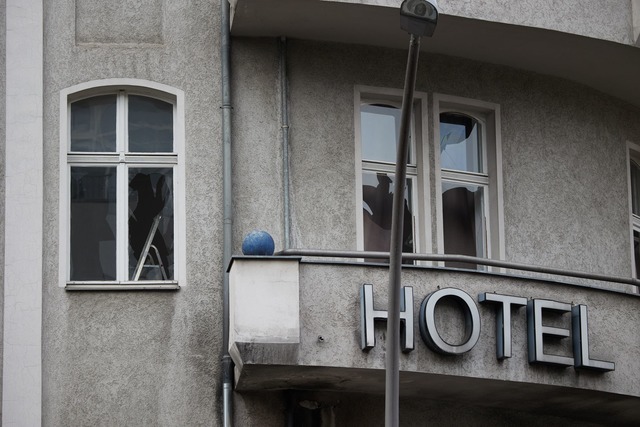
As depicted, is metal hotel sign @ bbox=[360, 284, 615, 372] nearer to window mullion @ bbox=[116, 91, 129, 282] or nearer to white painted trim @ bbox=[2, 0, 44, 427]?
window mullion @ bbox=[116, 91, 129, 282]

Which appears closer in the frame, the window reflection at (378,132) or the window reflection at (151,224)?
the window reflection at (151,224)

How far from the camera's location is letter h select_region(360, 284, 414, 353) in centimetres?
1630

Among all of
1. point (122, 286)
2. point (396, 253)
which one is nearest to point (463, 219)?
point (122, 286)

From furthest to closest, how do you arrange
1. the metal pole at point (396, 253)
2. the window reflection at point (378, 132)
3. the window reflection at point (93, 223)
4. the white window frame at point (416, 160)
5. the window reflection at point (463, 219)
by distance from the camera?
the window reflection at point (463, 219) < the window reflection at point (378, 132) < the white window frame at point (416, 160) < the window reflection at point (93, 223) < the metal pole at point (396, 253)

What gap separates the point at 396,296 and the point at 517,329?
152 inches

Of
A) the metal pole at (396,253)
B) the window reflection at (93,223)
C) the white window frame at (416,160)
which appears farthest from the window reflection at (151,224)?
the metal pole at (396,253)

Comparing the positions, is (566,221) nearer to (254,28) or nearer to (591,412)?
(591,412)

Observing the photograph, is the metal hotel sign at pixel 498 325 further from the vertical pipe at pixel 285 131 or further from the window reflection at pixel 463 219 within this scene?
the window reflection at pixel 463 219

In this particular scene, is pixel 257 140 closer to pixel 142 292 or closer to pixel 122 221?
pixel 122 221

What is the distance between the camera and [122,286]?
1723 cm

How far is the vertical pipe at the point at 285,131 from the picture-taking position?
17656mm

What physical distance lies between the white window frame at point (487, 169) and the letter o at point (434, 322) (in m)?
2.00

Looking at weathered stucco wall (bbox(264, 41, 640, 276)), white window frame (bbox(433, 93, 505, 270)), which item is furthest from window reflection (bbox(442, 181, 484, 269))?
weathered stucco wall (bbox(264, 41, 640, 276))

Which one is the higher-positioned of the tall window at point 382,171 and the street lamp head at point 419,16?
the street lamp head at point 419,16
